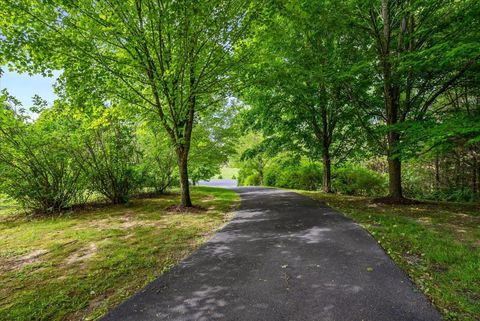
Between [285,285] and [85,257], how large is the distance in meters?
3.76

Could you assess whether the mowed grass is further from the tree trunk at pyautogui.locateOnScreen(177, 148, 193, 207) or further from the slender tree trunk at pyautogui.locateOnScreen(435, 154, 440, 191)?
the slender tree trunk at pyautogui.locateOnScreen(435, 154, 440, 191)

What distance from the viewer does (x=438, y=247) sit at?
4.47m

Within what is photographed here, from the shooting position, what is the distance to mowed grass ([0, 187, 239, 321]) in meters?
3.24

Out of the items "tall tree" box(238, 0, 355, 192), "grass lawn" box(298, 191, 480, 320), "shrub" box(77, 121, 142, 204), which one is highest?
"tall tree" box(238, 0, 355, 192)

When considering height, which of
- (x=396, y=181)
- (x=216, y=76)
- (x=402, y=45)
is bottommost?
(x=396, y=181)

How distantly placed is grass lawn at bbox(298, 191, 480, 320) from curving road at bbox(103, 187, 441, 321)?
25 cm

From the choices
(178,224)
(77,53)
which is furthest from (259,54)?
(178,224)

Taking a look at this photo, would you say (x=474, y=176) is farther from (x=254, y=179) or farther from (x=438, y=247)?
(x=254, y=179)

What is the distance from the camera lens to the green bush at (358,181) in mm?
13828

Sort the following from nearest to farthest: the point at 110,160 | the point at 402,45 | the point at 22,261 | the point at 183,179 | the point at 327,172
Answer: the point at 22,261 → the point at 402,45 → the point at 183,179 → the point at 110,160 → the point at 327,172

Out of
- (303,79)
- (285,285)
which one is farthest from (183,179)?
(285,285)

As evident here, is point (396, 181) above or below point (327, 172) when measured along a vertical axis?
below

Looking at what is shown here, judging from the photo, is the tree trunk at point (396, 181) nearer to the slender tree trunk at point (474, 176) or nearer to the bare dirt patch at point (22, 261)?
the slender tree trunk at point (474, 176)

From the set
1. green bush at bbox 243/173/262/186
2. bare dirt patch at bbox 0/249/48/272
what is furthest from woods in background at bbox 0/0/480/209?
green bush at bbox 243/173/262/186
